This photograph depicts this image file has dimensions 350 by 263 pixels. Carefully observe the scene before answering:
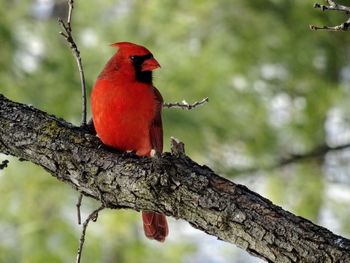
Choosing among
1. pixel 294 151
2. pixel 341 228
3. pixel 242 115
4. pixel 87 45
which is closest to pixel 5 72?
pixel 87 45

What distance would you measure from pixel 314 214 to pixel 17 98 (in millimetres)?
2192

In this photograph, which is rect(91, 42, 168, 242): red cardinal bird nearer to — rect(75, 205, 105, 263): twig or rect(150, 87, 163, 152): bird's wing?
rect(150, 87, 163, 152): bird's wing

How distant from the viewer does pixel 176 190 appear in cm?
204

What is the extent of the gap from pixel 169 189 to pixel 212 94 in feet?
11.2

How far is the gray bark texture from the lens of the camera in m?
1.92

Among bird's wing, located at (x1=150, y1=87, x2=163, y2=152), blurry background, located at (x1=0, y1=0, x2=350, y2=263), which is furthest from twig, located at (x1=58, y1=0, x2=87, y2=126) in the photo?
blurry background, located at (x1=0, y1=0, x2=350, y2=263)

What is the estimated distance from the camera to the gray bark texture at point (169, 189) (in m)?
1.92

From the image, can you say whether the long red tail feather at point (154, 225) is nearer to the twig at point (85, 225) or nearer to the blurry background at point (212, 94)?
the twig at point (85, 225)

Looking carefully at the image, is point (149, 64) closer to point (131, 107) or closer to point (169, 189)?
point (131, 107)

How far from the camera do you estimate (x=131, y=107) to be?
2693 mm

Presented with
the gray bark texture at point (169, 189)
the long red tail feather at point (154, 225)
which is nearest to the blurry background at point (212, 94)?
the long red tail feather at point (154, 225)

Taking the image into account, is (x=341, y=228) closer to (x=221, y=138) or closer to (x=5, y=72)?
(x=221, y=138)

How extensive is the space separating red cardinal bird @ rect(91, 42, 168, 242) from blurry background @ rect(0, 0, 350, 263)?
2129 millimetres

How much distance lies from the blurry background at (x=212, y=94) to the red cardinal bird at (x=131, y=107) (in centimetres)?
213
